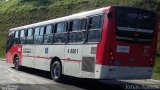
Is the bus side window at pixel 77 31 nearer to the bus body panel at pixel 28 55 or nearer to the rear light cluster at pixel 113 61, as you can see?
the rear light cluster at pixel 113 61

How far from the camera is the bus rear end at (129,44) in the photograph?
13250mm

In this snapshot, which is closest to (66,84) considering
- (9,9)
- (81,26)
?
(81,26)

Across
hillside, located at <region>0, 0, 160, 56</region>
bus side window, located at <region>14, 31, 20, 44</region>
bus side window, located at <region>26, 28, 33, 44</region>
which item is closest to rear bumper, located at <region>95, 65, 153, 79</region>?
bus side window, located at <region>26, 28, 33, 44</region>

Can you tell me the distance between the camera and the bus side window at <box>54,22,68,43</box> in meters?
16.5

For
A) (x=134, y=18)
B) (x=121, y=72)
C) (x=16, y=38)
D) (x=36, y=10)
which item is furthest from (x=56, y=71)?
(x=36, y=10)

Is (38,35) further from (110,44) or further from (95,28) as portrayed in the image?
(110,44)

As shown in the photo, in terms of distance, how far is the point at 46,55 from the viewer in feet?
60.5

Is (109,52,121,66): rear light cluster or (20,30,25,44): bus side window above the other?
(20,30,25,44): bus side window

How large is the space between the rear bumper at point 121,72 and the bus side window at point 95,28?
44.8 inches

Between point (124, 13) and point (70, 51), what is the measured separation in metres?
3.28

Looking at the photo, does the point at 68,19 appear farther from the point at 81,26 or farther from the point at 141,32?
the point at 141,32

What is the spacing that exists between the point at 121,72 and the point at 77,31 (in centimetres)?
282

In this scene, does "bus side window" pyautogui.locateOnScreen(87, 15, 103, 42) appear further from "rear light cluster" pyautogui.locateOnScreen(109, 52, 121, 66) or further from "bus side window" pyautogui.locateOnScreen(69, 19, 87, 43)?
"rear light cluster" pyautogui.locateOnScreen(109, 52, 121, 66)

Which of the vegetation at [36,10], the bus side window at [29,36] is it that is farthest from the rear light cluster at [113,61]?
the vegetation at [36,10]
